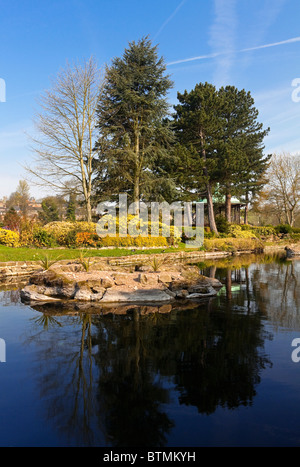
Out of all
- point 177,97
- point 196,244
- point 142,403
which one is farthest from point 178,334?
point 177,97

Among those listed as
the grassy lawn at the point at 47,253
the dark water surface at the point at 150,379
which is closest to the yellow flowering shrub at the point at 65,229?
the grassy lawn at the point at 47,253

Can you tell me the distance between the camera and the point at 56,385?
14.3 feet

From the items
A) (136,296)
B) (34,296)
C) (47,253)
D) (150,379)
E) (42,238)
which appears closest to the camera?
(150,379)

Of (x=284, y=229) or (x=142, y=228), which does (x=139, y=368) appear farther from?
(x=284, y=229)

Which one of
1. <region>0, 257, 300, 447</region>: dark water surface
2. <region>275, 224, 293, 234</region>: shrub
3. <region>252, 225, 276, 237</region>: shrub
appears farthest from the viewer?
<region>275, 224, 293, 234</region>: shrub

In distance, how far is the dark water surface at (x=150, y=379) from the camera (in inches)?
132

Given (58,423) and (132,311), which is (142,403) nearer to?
(58,423)

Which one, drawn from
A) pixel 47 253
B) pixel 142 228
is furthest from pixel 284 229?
pixel 47 253

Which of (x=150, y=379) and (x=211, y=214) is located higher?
(x=211, y=214)

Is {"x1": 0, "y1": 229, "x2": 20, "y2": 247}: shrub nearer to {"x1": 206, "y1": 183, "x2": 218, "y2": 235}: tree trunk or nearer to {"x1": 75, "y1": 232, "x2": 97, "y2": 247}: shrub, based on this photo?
{"x1": 75, "y1": 232, "x2": 97, "y2": 247}: shrub

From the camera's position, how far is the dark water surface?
3363 millimetres

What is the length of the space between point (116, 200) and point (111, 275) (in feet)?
50.2

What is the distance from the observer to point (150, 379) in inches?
177

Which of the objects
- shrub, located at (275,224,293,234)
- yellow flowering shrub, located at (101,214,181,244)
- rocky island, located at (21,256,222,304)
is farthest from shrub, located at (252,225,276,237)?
rocky island, located at (21,256,222,304)
